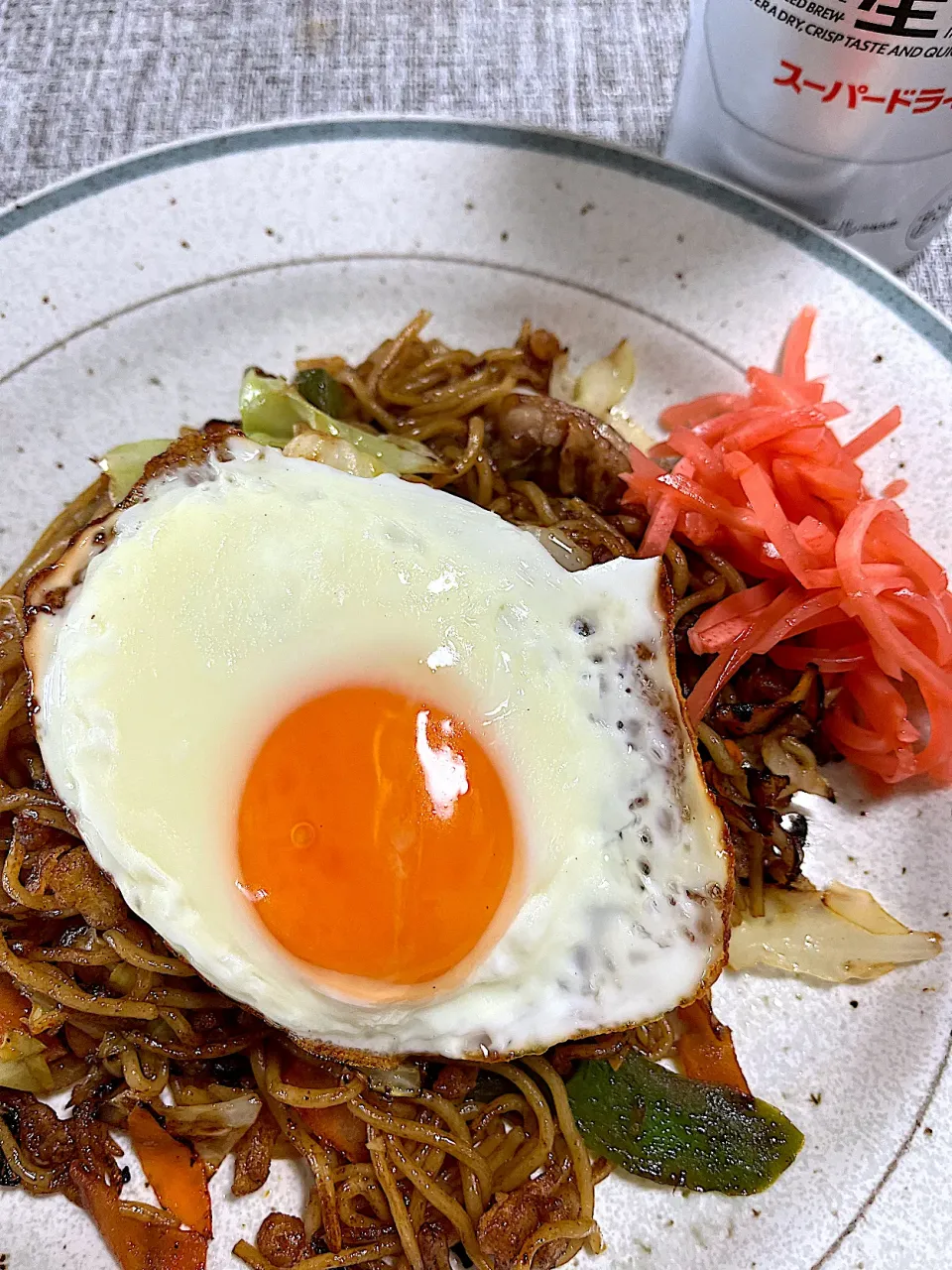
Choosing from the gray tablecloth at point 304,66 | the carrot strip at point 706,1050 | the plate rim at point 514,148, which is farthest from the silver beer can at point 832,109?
the carrot strip at point 706,1050

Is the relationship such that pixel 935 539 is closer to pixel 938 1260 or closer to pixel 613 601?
pixel 613 601

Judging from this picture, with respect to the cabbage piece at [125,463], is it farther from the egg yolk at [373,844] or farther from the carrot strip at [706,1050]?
the carrot strip at [706,1050]

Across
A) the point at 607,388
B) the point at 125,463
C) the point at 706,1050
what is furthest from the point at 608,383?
the point at 706,1050

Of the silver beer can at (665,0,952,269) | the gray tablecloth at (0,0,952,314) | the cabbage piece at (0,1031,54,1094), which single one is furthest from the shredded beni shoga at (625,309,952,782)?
the cabbage piece at (0,1031,54,1094)

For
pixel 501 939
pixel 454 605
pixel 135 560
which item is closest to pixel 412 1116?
pixel 501 939

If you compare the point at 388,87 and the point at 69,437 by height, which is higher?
the point at 388,87
